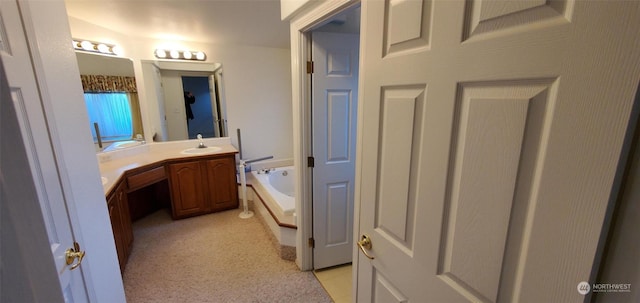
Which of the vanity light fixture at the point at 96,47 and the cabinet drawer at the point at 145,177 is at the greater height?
the vanity light fixture at the point at 96,47

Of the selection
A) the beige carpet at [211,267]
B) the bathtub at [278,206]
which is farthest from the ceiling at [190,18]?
the beige carpet at [211,267]

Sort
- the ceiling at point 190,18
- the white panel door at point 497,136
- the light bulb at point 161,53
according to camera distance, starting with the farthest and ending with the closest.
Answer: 1. the light bulb at point 161,53
2. the ceiling at point 190,18
3. the white panel door at point 497,136

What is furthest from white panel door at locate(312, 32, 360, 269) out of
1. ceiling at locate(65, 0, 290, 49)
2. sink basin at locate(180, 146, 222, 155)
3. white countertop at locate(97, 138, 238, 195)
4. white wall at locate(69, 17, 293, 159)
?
white wall at locate(69, 17, 293, 159)

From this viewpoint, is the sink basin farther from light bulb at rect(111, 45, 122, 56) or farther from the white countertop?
light bulb at rect(111, 45, 122, 56)

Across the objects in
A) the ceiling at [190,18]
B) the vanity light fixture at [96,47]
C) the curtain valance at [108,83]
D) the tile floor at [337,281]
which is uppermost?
the ceiling at [190,18]

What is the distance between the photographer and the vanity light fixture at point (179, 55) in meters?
3.02

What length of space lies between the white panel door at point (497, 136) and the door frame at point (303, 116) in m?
0.74

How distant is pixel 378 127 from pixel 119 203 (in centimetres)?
231

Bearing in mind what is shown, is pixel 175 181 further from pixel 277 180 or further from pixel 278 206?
pixel 278 206

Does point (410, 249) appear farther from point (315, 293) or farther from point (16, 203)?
point (315, 293)

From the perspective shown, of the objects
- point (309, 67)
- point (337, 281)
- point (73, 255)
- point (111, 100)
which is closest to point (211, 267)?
point (337, 281)

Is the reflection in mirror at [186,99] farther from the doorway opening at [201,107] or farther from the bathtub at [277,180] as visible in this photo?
the bathtub at [277,180]

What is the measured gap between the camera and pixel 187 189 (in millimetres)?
2947

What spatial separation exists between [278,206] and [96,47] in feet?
8.16
